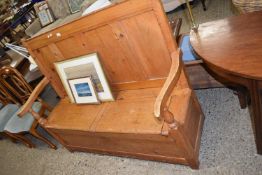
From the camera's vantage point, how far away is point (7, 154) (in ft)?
9.12

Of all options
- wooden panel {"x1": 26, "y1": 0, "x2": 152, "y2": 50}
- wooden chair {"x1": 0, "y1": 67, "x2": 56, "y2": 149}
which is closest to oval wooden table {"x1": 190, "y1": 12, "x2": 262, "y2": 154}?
wooden panel {"x1": 26, "y1": 0, "x2": 152, "y2": 50}

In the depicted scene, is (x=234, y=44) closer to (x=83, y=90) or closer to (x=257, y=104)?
(x=257, y=104)

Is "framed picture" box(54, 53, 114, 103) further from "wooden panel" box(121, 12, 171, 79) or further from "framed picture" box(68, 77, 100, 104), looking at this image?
"wooden panel" box(121, 12, 171, 79)

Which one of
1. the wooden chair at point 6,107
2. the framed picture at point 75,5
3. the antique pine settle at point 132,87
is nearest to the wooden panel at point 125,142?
the antique pine settle at point 132,87

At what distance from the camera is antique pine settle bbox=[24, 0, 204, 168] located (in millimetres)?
1465

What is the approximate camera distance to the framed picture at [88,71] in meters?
1.84

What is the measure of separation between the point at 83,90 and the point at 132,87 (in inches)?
17.0

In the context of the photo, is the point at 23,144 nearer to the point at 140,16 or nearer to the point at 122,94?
the point at 122,94

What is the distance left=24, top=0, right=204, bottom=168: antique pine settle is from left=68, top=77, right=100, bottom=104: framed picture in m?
0.06

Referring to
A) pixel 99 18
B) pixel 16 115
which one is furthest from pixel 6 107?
pixel 99 18

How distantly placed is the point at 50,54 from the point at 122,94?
0.72m

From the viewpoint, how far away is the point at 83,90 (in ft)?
6.62

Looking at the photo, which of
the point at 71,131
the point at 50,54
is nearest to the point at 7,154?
the point at 71,131

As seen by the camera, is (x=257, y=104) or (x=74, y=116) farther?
(x=74, y=116)
